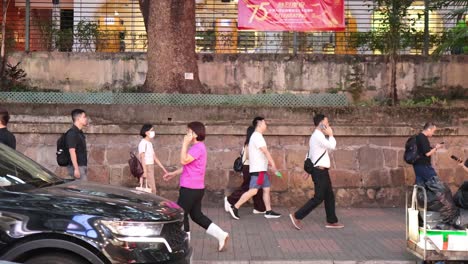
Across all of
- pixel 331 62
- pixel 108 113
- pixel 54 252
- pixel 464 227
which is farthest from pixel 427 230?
pixel 331 62

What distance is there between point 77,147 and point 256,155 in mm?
2896

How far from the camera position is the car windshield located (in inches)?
210

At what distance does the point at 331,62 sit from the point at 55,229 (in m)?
9.82

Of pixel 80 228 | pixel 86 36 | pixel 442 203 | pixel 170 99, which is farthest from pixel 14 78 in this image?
pixel 442 203

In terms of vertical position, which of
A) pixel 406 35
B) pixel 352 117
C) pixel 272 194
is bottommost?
pixel 272 194

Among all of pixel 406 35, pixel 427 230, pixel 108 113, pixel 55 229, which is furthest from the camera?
pixel 406 35

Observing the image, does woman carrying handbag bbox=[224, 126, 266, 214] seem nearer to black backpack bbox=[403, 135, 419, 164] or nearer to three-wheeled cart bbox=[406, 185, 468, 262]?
black backpack bbox=[403, 135, 419, 164]

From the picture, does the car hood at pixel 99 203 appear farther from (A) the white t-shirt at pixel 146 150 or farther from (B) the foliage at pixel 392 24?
(B) the foliage at pixel 392 24

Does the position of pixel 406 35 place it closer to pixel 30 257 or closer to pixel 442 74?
pixel 442 74

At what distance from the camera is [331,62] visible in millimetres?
13492

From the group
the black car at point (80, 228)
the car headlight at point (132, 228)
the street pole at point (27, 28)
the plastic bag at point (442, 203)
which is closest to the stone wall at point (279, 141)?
the street pole at point (27, 28)

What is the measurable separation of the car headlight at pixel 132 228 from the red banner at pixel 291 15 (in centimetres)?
946

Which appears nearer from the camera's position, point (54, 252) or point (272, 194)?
point (54, 252)

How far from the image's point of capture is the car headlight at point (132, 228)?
4.88m
